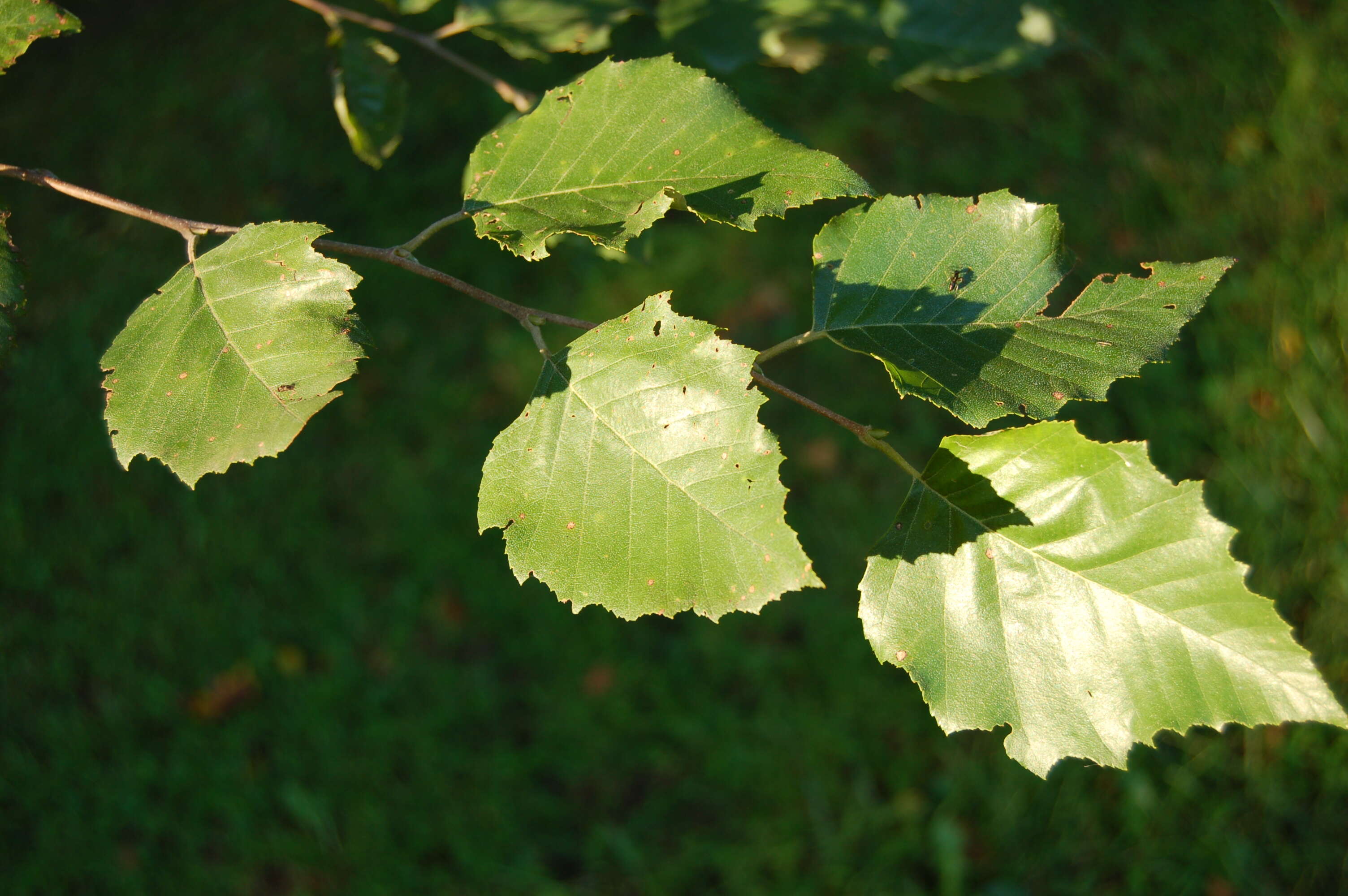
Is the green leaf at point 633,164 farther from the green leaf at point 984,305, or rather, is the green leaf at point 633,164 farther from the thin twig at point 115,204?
the thin twig at point 115,204

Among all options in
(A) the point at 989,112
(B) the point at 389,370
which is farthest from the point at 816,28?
(B) the point at 389,370

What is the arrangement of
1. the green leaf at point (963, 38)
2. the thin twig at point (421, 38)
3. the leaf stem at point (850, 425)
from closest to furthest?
the leaf stem at point (850, 425) → the thin twig at point (421, 38) → the green leaf at point (963, 38)

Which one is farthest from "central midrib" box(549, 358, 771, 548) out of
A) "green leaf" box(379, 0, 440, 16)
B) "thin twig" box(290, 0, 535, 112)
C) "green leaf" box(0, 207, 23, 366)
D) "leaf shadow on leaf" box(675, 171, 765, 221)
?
"green leaf" box(379, 0, 440, 16)

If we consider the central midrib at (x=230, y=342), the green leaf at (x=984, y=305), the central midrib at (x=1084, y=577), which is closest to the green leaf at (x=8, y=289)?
the central midrib at (x=230, y=342)

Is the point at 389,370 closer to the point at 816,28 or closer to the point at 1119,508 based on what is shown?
the point at 816,28

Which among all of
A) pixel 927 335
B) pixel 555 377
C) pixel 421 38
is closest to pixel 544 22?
pixel 421 38

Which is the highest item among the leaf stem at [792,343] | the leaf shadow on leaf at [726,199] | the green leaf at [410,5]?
the leaf shadow on leaf at [726,199]

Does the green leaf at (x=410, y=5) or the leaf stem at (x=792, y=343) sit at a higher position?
the green leaf at (x=410, y=5)
